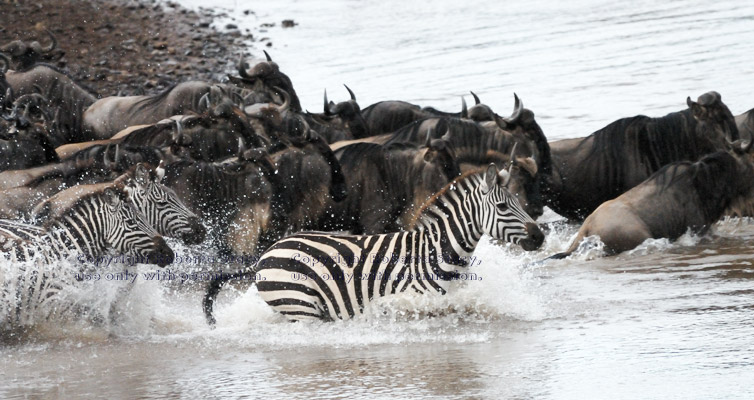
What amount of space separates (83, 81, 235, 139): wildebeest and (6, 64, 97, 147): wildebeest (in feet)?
0.70

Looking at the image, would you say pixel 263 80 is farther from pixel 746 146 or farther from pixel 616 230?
pixel 746 146

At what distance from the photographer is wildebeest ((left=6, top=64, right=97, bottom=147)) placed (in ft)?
50.8

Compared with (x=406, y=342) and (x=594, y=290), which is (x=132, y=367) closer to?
(x=406, y=342)

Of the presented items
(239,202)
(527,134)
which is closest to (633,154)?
(527,134)

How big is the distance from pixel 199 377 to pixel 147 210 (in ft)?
5.89

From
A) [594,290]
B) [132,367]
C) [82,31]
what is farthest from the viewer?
[82,31]

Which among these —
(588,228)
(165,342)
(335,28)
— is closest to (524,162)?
(588,228)

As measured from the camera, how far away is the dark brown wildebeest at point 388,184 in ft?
35.8

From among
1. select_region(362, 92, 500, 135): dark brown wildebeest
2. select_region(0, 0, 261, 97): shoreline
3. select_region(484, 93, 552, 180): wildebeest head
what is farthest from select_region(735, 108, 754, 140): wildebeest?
select_region(0, 0, 261, 97): shoreline

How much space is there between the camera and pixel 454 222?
7906 mm

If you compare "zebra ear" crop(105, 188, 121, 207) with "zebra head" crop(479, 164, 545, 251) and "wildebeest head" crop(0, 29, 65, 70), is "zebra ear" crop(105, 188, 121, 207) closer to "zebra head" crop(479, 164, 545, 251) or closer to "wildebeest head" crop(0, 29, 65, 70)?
"zebra head" crop(479, 164, 545, 251)

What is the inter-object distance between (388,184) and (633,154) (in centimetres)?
298

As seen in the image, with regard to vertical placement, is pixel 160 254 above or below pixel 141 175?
below

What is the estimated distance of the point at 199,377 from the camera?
6.78 meters
